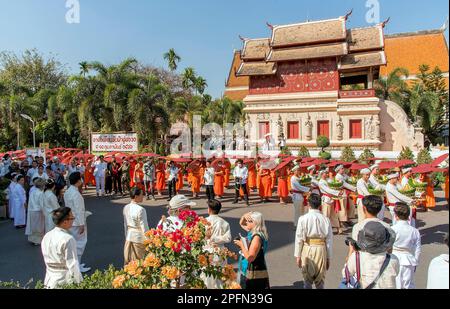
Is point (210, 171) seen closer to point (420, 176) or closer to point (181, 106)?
point (420, 176)

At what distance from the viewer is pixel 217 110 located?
30.9 m

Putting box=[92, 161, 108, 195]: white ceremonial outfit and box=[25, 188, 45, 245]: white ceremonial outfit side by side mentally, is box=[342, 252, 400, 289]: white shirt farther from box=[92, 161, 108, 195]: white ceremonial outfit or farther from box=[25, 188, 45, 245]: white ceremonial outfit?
box=[92, 161, 108, 195]: white ceremonial outfit

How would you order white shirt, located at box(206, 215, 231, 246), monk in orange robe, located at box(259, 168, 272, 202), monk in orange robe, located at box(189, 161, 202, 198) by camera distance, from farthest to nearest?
monk in orange robe, located at box(189, 161, 202, 198) < monk in orange robe, located at box(259, 168, 272, 202) < white shirt, located at box(206, 215, 231, 246)

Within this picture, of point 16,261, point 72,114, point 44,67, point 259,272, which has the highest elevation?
point 44,67

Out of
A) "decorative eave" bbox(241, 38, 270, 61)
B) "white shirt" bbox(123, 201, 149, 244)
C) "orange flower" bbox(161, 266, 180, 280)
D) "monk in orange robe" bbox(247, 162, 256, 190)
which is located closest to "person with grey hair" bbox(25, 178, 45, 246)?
"white shirt" bbox(123, 201, 149, 244)

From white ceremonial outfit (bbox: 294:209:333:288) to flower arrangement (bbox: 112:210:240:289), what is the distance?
155cm

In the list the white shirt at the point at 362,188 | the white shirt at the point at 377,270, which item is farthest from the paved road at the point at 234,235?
the white shirt at the point at 377,270

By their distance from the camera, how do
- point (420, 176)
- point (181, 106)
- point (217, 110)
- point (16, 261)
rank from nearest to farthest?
point (16, 261), point (420, 176), point (181, 106), point (217, 110)

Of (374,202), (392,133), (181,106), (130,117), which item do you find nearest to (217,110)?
(181,106)

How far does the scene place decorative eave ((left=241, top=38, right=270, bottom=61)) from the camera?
2948cm

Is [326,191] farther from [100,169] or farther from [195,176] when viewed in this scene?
[100,169]

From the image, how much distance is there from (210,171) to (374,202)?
26.0ft

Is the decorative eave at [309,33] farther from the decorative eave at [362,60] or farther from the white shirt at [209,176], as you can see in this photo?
the white shirt at [209,176]

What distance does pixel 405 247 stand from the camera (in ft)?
13.7
